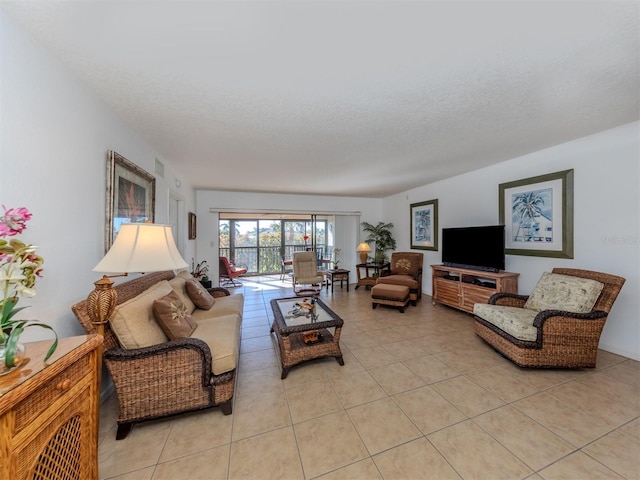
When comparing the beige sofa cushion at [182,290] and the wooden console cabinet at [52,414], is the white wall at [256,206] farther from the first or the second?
the wooden console cabinet at [52,414]

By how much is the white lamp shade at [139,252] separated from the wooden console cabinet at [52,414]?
41cm

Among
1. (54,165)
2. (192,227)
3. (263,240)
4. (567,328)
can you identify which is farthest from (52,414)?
(263,240)

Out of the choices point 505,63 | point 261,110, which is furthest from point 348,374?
point 505,63

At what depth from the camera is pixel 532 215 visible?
129 inches

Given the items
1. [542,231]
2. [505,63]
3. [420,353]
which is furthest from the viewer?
[542,231]

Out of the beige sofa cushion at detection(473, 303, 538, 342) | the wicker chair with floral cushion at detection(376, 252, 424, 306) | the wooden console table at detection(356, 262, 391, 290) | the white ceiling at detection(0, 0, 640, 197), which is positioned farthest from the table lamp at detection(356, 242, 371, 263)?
the white ceiling at detection(0, 0, 640, 197)

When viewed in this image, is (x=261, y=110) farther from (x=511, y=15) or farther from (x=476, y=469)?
(x=476, y=469)

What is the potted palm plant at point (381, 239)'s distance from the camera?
625 centimetres

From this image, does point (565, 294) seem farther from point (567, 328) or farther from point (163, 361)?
point (163, 361)

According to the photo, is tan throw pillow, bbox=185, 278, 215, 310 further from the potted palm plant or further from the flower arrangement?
the potted palm plant

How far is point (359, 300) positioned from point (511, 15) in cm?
430

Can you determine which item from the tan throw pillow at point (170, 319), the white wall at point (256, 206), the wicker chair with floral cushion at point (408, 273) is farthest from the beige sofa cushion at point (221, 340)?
the white wall at point (256, 206)

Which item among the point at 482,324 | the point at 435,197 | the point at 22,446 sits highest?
the point at 435,197

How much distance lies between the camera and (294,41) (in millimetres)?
1336
